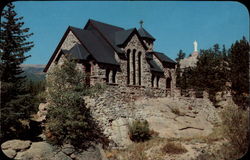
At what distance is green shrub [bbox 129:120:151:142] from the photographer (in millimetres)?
21781

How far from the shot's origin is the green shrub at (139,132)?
21781 mm

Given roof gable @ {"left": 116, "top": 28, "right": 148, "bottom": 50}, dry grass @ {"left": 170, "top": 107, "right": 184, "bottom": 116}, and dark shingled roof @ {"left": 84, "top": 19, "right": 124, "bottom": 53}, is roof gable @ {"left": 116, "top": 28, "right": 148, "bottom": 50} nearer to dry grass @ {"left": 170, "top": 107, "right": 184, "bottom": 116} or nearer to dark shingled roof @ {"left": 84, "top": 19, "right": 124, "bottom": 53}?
dark shingled roof @ {"left": 84, "top": 19, "right": 124, "bottom": 53}

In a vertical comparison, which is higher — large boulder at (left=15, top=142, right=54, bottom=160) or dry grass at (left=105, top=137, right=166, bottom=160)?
large boulder at (left=15, top=142, right=54, bottom=160)

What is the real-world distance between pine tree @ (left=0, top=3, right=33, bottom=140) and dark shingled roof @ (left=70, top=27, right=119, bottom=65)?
10.3 metres

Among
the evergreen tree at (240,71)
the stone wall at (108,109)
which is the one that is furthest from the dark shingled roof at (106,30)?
the evergreen tree at (240,71)

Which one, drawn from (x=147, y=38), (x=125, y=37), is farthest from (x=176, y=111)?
(x=147, y=38)

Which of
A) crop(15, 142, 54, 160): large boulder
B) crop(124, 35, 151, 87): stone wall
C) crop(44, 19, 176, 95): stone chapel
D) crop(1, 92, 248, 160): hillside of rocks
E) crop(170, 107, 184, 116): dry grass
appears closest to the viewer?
crop(15, 142, 54, 160): large boulder

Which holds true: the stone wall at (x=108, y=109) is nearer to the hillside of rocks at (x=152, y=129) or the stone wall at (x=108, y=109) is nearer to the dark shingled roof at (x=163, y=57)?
the hillside of rocks at (x=152, y=129)

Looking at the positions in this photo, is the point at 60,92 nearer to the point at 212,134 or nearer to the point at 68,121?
the point at 68,121

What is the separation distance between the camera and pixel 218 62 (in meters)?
43.3

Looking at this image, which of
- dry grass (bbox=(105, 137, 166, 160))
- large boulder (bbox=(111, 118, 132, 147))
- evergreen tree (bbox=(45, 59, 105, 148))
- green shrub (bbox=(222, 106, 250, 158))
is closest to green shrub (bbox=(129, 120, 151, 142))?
large boulder (bbox=(111, 118, 132, 147))

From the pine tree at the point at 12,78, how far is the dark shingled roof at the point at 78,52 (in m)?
8.64

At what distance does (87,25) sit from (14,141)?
2067 centimetres

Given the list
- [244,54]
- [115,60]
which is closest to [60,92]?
[115,60]
